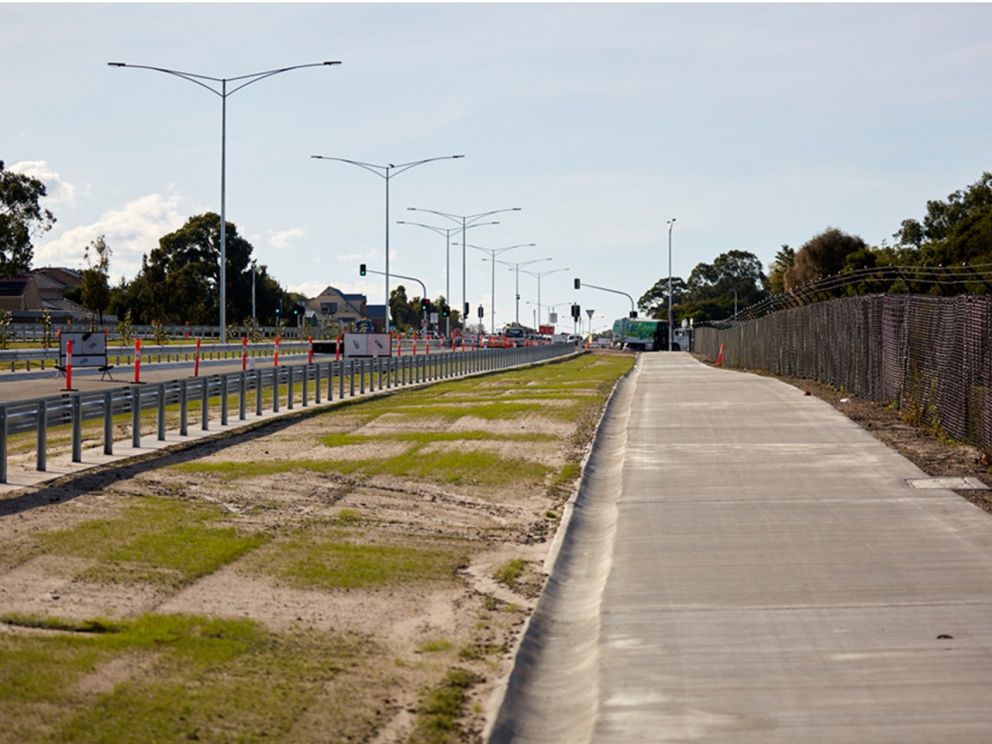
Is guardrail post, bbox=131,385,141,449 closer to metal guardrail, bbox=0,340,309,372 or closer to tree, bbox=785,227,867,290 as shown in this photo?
metal guardrail, bbox=0,340,309,372

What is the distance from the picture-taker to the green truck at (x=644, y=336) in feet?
472

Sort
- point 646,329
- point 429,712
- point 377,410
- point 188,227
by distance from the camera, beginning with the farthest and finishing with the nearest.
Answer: point 646,329
point 188,227
point 377,410
point 429,712

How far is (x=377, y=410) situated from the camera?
A: 3138 cm

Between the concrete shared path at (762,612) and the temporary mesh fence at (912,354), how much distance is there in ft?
5.78

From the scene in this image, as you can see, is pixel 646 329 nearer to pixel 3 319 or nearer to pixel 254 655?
pixel 3 319

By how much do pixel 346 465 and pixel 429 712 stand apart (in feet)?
39.3

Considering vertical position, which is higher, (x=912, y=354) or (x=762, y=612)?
(x=912, y=354)

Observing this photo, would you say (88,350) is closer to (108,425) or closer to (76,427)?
(108,425)

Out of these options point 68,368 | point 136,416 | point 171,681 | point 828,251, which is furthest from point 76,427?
point 828,251

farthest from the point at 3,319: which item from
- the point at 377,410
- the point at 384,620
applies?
the point at 384,620

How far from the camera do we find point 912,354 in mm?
25406

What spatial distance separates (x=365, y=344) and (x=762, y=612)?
131 feet

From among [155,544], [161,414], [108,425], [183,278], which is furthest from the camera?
[183,278]

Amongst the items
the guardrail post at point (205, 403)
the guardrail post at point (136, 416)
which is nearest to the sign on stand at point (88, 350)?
the guardrail post at point (205, 403)
